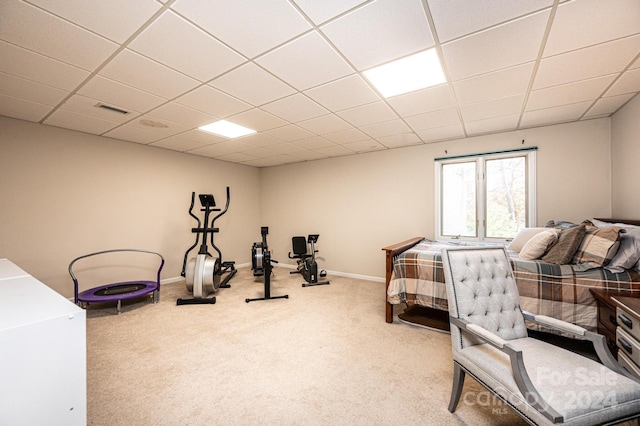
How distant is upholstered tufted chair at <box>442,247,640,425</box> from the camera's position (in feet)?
3.56

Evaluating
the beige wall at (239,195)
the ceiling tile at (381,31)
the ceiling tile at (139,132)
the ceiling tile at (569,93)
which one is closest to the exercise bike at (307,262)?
the beige wall at (239,195)

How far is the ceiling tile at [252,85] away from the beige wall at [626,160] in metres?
3.52

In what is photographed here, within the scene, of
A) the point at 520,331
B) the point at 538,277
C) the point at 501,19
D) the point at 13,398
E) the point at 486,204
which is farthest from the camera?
the point at 486,204

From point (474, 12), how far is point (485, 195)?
310 cm

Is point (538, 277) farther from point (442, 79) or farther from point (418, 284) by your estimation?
point (442, 79)

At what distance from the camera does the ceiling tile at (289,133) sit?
351 cm

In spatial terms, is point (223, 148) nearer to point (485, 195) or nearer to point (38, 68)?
point (38, 68)

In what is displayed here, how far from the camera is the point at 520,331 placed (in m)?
1.65

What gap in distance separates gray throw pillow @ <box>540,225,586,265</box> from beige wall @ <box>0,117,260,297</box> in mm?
5338

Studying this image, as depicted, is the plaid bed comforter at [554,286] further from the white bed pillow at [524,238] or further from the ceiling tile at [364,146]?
the ceiling tile at [364,146]

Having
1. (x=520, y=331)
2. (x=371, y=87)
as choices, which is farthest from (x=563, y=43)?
(x=520, y=331)

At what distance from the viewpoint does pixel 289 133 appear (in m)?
3.72

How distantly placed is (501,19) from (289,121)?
2272mm

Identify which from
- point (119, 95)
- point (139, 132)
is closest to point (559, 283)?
point (119, 95)
